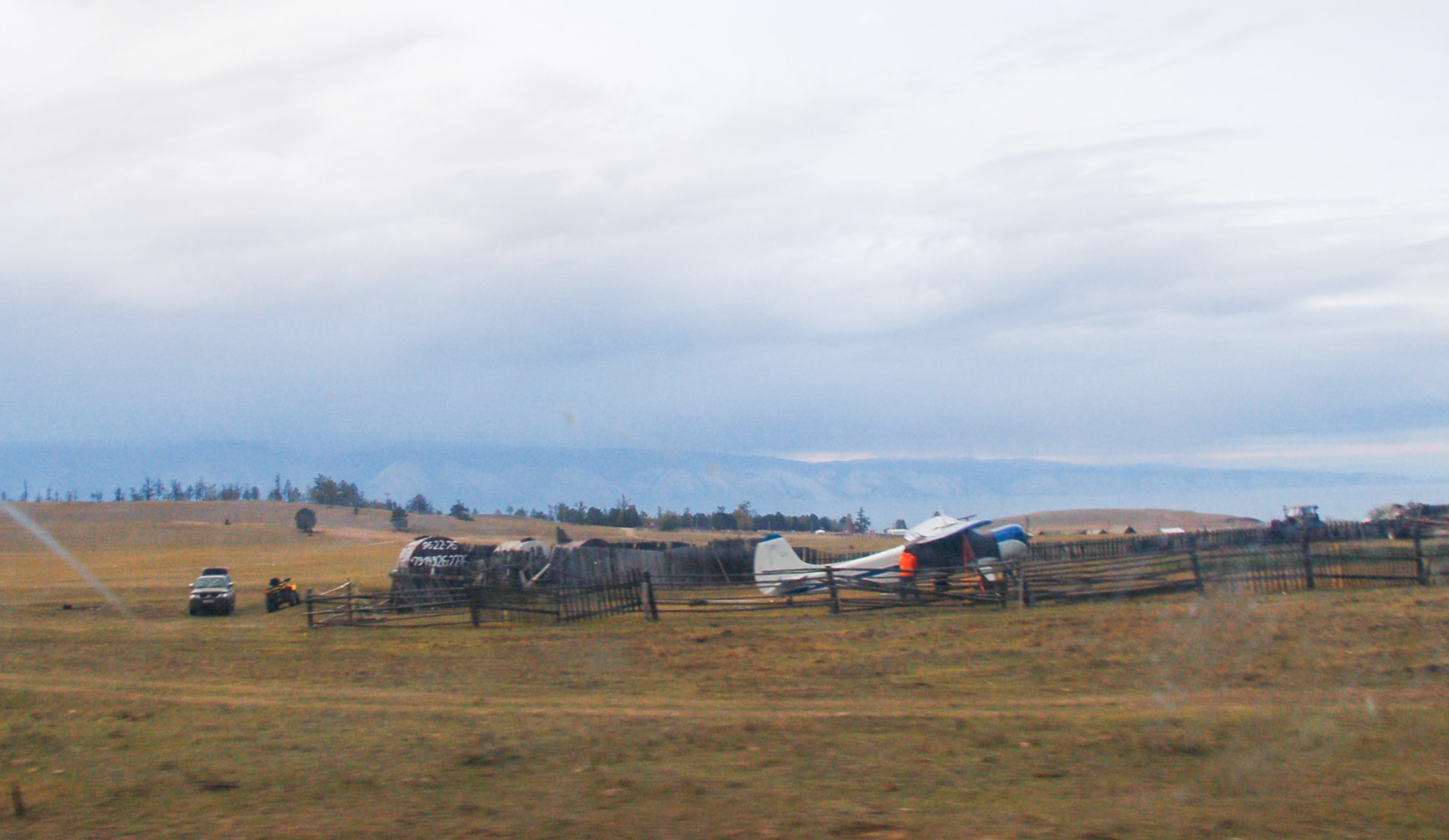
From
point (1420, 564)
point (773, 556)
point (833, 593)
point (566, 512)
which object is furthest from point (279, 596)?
point (566, 512)

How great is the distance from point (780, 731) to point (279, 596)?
104 feet

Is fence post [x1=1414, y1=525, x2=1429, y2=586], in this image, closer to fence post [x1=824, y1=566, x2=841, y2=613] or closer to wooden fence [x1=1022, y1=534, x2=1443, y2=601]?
wooden fence [x1=1022, y1=534, x2=1443, y2=601]

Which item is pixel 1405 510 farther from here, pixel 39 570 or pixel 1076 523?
pixel 39 570

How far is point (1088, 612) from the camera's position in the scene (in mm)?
21734

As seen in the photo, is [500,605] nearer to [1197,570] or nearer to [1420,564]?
[1197,570]

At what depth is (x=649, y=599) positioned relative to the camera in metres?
24.6

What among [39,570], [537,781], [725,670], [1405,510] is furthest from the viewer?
[39,570]

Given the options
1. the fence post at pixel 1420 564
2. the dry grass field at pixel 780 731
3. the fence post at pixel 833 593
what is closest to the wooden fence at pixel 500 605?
the dry grass field at pixel 780 731

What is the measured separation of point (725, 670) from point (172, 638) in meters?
15.7

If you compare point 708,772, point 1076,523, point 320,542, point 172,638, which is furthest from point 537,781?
point 1076,523

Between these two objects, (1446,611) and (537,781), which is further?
(1446,611)

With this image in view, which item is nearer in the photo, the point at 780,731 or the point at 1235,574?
the point at 780,731

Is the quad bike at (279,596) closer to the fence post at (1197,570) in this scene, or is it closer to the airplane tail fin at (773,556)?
the airplane tail fin at (773,556)

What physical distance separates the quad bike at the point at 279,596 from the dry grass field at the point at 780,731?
14937mm
